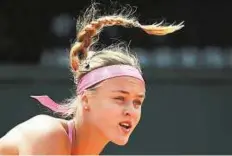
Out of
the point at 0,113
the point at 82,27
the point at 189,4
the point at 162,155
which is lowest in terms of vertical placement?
the point at 162,155

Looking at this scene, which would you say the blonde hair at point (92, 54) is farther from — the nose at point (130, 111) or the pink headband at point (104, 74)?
the nose at point (130, 111)

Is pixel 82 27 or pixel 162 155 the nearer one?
pixel 82 27

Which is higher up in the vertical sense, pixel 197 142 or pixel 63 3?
pixel 63 3

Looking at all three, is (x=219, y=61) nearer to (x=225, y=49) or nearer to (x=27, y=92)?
(x=225, y=49)

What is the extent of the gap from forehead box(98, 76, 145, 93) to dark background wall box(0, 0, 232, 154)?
272 cm

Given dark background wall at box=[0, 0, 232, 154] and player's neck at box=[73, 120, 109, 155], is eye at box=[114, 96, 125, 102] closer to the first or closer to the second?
player's neck at box=[73, 120, 109, 155]

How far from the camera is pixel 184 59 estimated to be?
4.74 metres

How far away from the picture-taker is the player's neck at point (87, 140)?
1853 millimetres

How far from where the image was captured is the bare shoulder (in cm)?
170

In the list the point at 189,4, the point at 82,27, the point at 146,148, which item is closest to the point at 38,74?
the point at 146,148

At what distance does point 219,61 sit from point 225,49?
0.10 meters

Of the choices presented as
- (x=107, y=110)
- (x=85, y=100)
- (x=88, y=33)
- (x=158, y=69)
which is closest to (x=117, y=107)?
(x=107, y=110)

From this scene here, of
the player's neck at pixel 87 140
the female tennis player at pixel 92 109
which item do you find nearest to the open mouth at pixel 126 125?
the female tennis player at pixel 92 109

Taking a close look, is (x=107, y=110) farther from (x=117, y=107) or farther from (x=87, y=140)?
(x=87, y=140)
